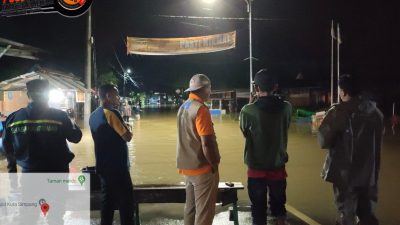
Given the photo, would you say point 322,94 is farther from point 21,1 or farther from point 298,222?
point 298,222

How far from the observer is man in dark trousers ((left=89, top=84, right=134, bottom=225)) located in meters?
4.37

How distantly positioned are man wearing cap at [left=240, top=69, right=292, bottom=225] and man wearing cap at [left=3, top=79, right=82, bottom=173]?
5.98 feet

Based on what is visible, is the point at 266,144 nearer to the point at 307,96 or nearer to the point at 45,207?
the point at 45,207

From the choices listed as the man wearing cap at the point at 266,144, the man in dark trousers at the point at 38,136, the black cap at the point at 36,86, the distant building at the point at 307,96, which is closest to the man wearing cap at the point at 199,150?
the man wearing cap at the point at 266,144

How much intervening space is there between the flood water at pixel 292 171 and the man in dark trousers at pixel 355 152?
5.82 ft

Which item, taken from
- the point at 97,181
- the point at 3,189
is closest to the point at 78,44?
the point at 3,189

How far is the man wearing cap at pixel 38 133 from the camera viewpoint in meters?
3.99

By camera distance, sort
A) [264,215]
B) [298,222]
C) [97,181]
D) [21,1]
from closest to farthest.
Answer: [264,215]
[97,181]
[298,222]
[21,1]

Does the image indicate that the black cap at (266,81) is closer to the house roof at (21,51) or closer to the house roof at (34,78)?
the house roof at (34,78)

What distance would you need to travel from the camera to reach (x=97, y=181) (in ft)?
16.9

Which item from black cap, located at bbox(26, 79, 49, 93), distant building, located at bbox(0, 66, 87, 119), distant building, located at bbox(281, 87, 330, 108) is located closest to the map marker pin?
black cap, located at bbox(26, 79, 49, 93)

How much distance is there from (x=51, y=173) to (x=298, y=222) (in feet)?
10.7

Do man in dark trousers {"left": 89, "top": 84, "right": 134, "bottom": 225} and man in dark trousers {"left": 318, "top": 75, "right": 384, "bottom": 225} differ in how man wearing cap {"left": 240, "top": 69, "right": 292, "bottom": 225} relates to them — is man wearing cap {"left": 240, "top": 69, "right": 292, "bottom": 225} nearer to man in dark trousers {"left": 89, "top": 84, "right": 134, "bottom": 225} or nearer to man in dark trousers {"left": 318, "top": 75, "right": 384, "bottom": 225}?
man in dark trousers {"left": 318, "top": 75, "right": 384, "bottom": 225}

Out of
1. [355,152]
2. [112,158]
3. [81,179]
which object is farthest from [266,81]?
[81,179]
